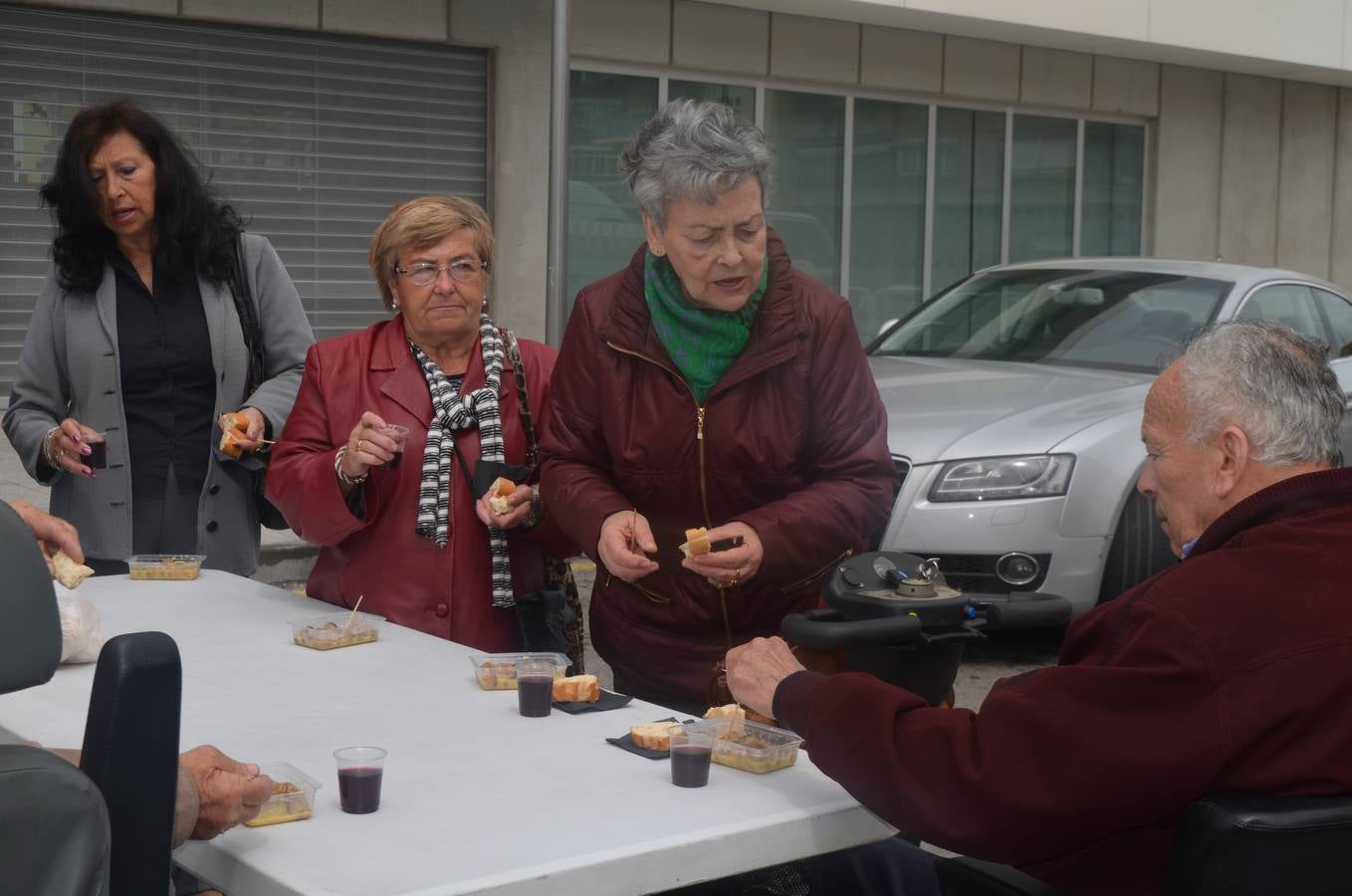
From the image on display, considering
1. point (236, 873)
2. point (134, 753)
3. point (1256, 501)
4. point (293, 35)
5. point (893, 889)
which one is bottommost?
point (893, 889)

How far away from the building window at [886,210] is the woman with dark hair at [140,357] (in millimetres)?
11359

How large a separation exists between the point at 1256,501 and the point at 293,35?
437 inches

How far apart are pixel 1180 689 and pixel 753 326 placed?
1.60 meters

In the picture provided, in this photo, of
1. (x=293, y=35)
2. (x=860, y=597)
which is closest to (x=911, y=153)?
(x=293, y=35)

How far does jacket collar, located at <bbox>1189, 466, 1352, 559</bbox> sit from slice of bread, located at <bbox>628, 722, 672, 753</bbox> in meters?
1.00

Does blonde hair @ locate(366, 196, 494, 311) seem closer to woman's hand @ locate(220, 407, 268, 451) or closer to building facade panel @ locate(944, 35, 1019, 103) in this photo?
woman's hand @ locate(220, 407, 268, 451)

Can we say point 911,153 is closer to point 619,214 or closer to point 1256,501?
point 619,214

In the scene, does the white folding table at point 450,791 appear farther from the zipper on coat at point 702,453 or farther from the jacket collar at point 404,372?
the jacket collar at point 404,372

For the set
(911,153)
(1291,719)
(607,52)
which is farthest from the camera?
(911,153)

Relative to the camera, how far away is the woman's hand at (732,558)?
3367 mm

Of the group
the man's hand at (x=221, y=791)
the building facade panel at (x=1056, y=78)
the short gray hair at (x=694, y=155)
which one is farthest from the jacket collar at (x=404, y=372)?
the building facade panel at (x=1056, y=78)

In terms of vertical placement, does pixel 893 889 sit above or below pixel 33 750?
below

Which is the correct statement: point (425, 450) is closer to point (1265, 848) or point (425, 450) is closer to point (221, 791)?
point (221, 791)

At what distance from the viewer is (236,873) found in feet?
7.78
